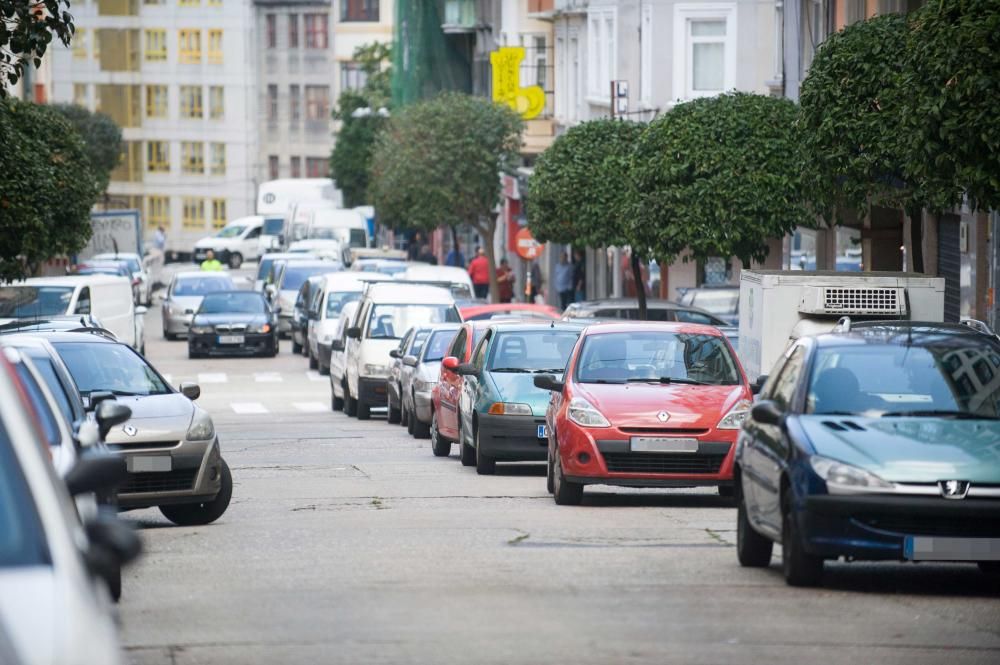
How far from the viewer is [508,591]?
11.8 m

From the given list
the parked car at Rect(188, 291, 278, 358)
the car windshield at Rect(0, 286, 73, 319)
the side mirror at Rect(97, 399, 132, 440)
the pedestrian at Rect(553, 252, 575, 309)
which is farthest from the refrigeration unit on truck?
the pedestrian at Rect(553, 252, 575, 309)

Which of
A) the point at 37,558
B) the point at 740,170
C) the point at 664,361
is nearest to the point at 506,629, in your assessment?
the point at 37,558

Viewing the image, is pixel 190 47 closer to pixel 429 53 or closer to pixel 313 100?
pixel 313 100

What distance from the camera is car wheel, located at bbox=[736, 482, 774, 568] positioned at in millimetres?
12820

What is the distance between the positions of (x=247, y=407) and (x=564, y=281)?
57.3ft

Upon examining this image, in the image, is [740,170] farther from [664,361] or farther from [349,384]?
[664,361]

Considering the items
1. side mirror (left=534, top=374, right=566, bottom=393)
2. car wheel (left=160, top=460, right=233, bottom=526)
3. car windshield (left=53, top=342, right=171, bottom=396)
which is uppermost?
car windshield (left=53, top=342, right=171, bottom=396)

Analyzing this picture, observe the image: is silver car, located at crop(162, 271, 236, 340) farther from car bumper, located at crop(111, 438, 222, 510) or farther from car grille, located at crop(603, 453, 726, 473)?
car bumper, located at crop(111, 438, 222, 510)

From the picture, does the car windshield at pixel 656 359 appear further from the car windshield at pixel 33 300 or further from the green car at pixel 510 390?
the car windshield at pixel 33 300

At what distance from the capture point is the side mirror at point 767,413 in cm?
1223

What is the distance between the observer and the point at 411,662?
9539 mm

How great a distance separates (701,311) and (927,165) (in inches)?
491

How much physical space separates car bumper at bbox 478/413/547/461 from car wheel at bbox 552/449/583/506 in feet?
9.60

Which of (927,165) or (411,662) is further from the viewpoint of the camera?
(927,165)
